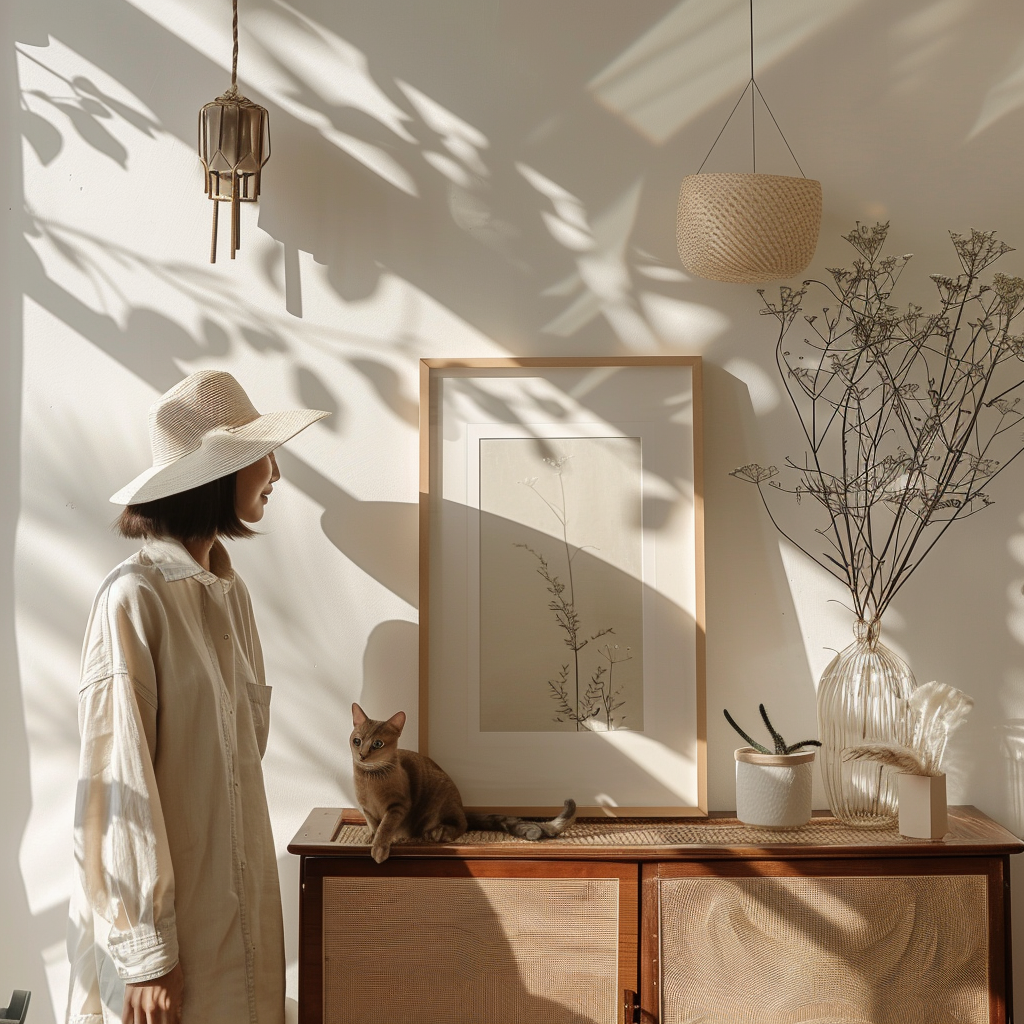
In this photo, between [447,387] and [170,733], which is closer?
[170,733]

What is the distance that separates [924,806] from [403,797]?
1.06 meters

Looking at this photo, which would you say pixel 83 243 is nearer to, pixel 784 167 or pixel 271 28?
pixel 271 28

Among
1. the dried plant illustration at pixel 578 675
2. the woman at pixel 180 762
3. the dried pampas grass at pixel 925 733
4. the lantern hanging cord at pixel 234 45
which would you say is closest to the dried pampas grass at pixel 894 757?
the dried pampas grass at pixel 925 733

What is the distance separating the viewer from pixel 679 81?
226 cm

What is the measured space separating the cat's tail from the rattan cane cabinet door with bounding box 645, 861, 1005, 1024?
0.81 ft

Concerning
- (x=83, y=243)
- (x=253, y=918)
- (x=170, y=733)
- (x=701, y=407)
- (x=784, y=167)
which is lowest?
(x=253, y=918)

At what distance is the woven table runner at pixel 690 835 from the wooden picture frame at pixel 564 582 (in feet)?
0.29

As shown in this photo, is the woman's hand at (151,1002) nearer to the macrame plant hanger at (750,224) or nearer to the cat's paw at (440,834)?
the cat's paw at (440,834)

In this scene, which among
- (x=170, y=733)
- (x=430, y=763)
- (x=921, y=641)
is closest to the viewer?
(x=170, y=733)

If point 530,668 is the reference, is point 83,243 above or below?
above

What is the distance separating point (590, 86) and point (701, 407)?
2.65 feet

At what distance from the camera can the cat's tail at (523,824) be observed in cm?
200

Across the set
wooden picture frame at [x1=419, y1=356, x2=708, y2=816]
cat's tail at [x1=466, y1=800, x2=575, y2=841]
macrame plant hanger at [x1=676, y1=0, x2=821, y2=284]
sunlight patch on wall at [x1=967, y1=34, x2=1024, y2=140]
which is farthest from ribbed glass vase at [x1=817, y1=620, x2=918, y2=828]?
sunlight patch on wall at [x1=967, y1=34, x2=1024, y2=140]

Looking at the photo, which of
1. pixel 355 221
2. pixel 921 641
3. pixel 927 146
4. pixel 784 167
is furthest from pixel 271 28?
pixel 921 641
